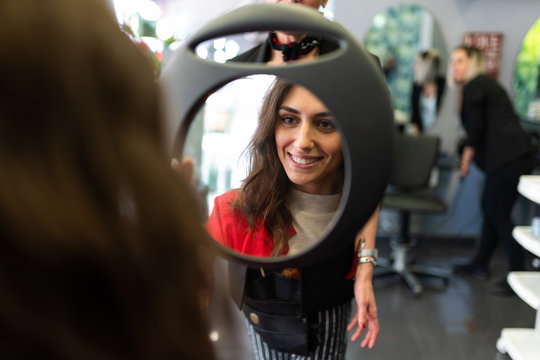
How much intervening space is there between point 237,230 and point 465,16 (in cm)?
399

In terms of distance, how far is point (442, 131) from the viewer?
12.8ft

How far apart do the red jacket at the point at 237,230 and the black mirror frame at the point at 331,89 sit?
36mm

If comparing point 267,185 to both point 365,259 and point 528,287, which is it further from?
point 528,287

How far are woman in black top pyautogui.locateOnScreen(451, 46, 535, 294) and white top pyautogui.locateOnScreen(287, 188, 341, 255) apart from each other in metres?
2.56

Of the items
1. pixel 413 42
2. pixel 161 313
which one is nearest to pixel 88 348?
pixel 161 313

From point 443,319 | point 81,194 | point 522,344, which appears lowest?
point 443,319

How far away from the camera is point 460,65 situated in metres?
2.86

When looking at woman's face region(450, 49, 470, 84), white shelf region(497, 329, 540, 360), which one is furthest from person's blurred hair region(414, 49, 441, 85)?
white shelf region(497, 329, 540, 360)

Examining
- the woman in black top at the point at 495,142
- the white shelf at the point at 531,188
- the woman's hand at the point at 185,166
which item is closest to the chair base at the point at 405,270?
the woman in black top at the point at 495,142

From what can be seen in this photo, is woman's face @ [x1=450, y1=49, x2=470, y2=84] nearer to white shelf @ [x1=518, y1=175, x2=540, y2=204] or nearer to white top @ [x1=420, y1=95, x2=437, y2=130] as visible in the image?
white top @ [x1=420, y1=95, x2=437, y2=130]

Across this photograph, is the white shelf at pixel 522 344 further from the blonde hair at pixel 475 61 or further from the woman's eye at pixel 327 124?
the woman's eye at pixel 327 124

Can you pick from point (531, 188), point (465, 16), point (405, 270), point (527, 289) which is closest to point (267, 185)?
point (531, 188)

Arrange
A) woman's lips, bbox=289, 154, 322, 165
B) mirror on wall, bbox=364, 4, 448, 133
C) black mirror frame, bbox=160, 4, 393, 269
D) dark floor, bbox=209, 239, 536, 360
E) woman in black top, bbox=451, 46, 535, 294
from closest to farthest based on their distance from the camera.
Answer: black mirror frame, bbox=160, 4, 393, 269 → woman's lips, bbox=289, 154, 322, 165 → dark floor, bbox=209, 239, 536, 360 → woman in black top, bbox=451, 46, 535, 294 → mirror on wall, bbox=364, 4, 448, 133

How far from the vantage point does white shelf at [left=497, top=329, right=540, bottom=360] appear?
167 centimetres
